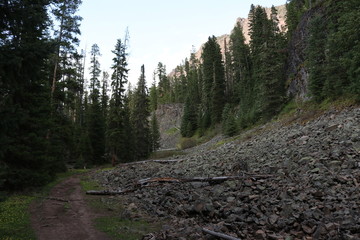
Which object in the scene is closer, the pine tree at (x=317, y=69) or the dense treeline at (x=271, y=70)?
the dense treeline at (x=271, y=70)

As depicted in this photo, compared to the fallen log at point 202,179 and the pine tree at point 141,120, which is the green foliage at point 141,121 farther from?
the fallen log at point 202,179

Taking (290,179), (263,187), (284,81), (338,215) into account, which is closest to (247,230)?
(338,215)

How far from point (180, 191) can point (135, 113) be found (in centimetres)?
2950

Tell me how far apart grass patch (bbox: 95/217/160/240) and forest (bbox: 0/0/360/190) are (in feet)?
14.4

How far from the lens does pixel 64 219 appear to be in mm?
10086

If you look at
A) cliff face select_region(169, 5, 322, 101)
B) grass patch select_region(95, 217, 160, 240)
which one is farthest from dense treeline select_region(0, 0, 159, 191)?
cliff face select_region(169, 5, 322, 101)

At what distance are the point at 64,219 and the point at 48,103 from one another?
11.3 metres

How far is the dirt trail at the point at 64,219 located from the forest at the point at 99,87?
247 centimetres

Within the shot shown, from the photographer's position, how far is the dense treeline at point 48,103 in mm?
7336

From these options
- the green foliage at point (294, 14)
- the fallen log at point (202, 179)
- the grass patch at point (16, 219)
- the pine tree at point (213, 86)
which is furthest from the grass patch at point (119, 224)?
the green foliage at point (294, 14)

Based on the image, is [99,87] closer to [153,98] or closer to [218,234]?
[218,234]

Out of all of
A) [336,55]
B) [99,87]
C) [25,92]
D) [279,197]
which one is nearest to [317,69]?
[336,55]

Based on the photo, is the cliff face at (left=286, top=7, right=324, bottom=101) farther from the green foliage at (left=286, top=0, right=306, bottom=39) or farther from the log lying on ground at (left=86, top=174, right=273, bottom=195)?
the log lying on ground at (left=86, top=174, right=273, bottom=195)

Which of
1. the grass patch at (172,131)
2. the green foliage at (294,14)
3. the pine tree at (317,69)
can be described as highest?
the green foliage at (294,14)
